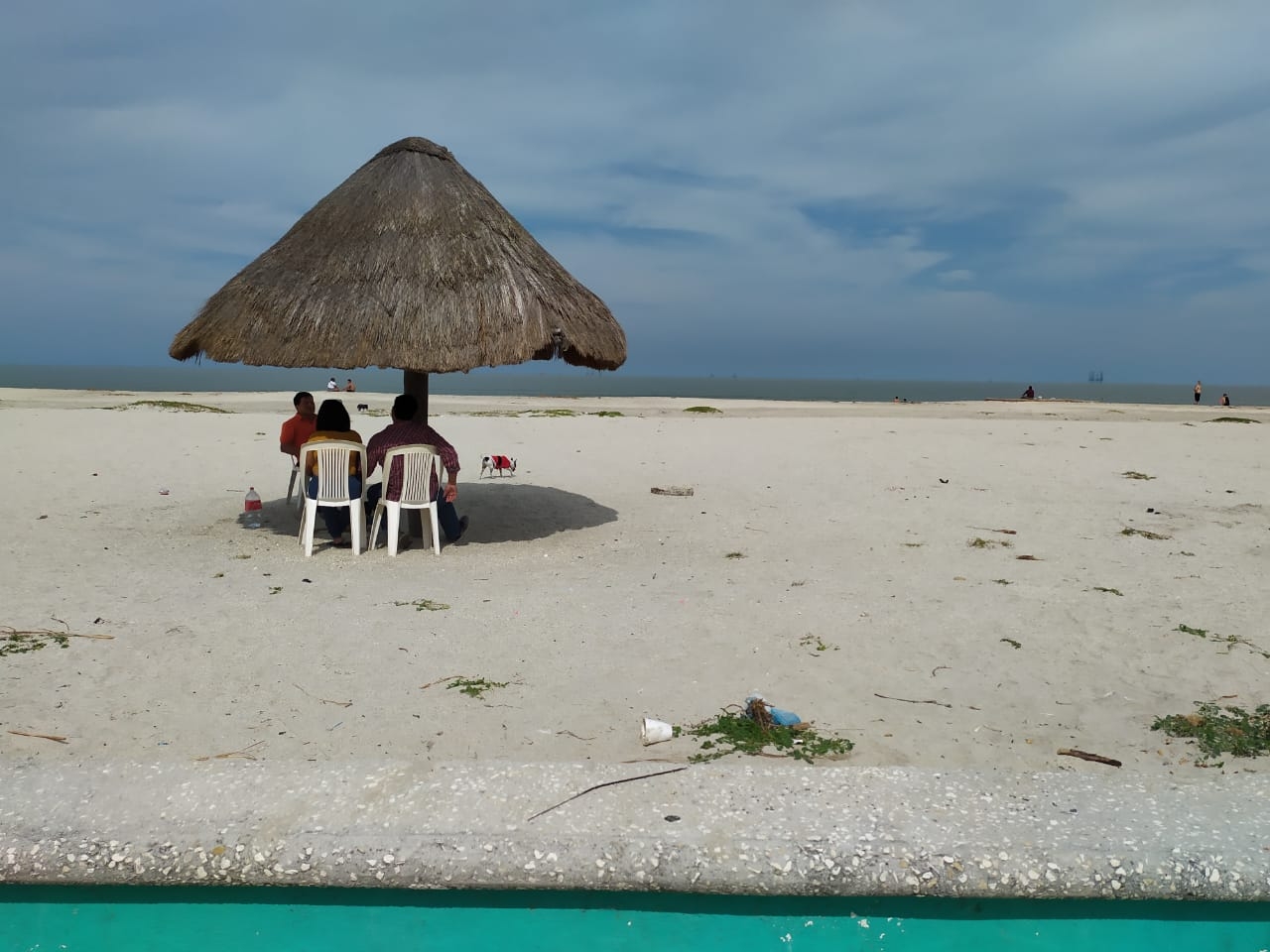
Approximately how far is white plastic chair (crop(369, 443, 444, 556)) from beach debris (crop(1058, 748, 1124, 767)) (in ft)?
16.5

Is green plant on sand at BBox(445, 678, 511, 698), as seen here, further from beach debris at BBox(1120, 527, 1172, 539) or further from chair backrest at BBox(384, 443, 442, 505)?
beach debris at BBox(1120, 527, 1172, 539)

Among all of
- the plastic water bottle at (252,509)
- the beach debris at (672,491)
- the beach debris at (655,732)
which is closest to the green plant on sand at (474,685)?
the beach debris at (655,732)

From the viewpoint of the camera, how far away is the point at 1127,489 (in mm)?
10711

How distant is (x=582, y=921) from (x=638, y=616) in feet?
9.46

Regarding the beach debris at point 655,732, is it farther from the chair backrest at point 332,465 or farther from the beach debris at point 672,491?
the beach debris at point 672,491

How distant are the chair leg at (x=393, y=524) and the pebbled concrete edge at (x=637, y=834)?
395 centimetres

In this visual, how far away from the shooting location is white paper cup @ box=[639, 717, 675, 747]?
3898 mm

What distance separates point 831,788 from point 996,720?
1.26 m

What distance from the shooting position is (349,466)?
7352 millimetres

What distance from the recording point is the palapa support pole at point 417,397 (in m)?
8.08

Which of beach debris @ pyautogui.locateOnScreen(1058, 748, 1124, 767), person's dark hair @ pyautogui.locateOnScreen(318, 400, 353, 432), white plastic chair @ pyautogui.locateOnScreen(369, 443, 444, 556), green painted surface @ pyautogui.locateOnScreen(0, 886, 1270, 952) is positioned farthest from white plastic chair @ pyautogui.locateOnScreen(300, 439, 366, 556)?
beach debris @ pyautogui.locateOnScreen(1058, 748, 1124, 767)

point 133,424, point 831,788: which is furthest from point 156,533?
point 133,424

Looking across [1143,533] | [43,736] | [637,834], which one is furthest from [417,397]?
[1143,533]

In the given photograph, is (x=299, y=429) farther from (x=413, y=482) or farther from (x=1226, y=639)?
(x=1226, y=639)
